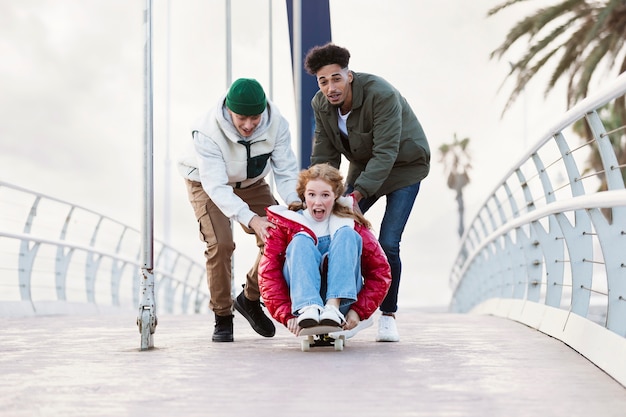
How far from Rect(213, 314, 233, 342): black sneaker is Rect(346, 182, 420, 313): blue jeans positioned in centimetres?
85

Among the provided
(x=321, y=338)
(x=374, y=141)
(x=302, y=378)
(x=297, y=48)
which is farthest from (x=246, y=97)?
(x=297, y=48)

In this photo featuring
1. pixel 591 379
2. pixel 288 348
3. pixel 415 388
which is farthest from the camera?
pixel 288 348

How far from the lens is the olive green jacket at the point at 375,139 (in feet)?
17.3

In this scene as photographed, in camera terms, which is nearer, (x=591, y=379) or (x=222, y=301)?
(x=591, y=379)

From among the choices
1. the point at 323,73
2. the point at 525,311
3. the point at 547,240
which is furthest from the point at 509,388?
the point at 525,311

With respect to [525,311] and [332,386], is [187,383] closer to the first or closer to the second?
[332,386]

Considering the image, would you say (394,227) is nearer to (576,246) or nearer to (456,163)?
(576,246)

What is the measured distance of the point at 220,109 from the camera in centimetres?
518

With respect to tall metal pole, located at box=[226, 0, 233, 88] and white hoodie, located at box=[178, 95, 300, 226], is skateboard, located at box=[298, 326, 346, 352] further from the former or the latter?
tall metal pole, located at box=[226, 0, 233, 88]

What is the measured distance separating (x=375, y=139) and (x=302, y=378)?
1933 mm

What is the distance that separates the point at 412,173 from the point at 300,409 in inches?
109

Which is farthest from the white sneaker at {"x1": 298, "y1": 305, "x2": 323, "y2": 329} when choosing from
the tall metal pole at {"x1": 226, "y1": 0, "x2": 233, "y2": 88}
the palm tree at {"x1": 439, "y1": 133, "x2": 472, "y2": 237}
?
the palm tree at {"x1": 439, "y1": 133, "x2": 472, "y2": 237}

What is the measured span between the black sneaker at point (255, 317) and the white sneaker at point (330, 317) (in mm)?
1126

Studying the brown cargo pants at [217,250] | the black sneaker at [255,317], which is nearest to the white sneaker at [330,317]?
the brown cargo pants at [217,250]
